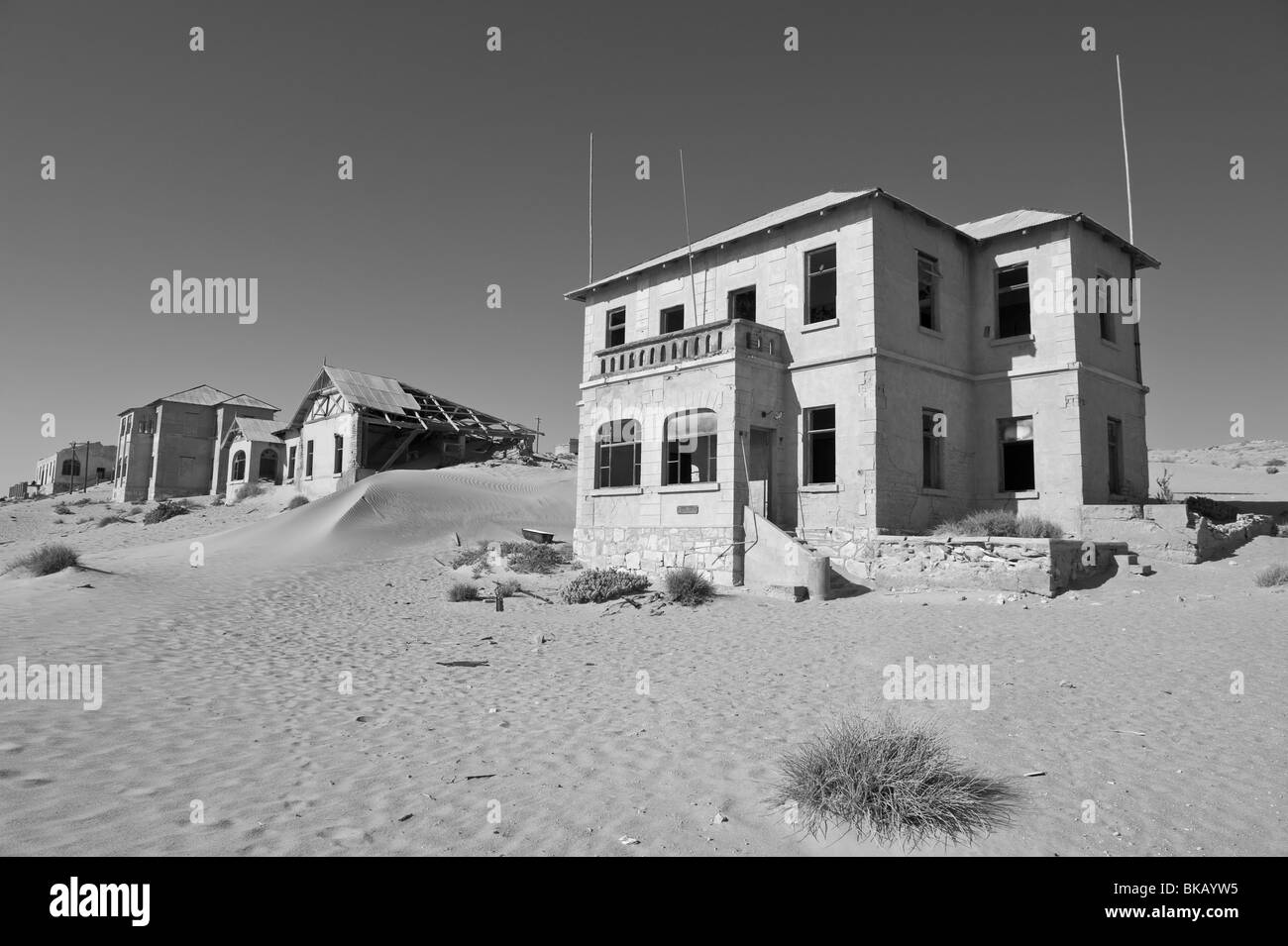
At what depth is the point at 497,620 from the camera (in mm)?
14492

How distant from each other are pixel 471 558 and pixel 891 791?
58.5ft

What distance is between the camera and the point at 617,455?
19594 millimetres

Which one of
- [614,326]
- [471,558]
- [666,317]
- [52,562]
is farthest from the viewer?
[614,326]

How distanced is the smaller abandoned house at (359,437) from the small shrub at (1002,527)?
26.6 m

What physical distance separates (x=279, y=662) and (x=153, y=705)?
285 centimetres

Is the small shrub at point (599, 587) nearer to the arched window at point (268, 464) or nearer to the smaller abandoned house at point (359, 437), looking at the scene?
the smaller abandoned house at point (359, 437)

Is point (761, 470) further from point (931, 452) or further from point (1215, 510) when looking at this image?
point (1215, 510)

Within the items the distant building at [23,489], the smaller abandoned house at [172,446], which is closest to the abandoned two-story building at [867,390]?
the smaller abandoned house at [172,446]

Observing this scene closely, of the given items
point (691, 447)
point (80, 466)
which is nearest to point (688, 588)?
point (691, 447)

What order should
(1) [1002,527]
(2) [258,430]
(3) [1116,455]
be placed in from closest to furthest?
(1) [1002,527] < (3) [1116,455] < (2) [258,430]

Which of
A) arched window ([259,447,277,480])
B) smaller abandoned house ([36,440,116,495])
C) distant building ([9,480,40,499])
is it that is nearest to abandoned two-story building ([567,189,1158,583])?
arched window ([259,447,277,480])

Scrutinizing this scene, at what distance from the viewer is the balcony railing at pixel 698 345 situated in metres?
17.3

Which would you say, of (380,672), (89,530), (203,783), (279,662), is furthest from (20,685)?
(89,530)

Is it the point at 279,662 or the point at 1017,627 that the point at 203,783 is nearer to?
the point at 279,662
